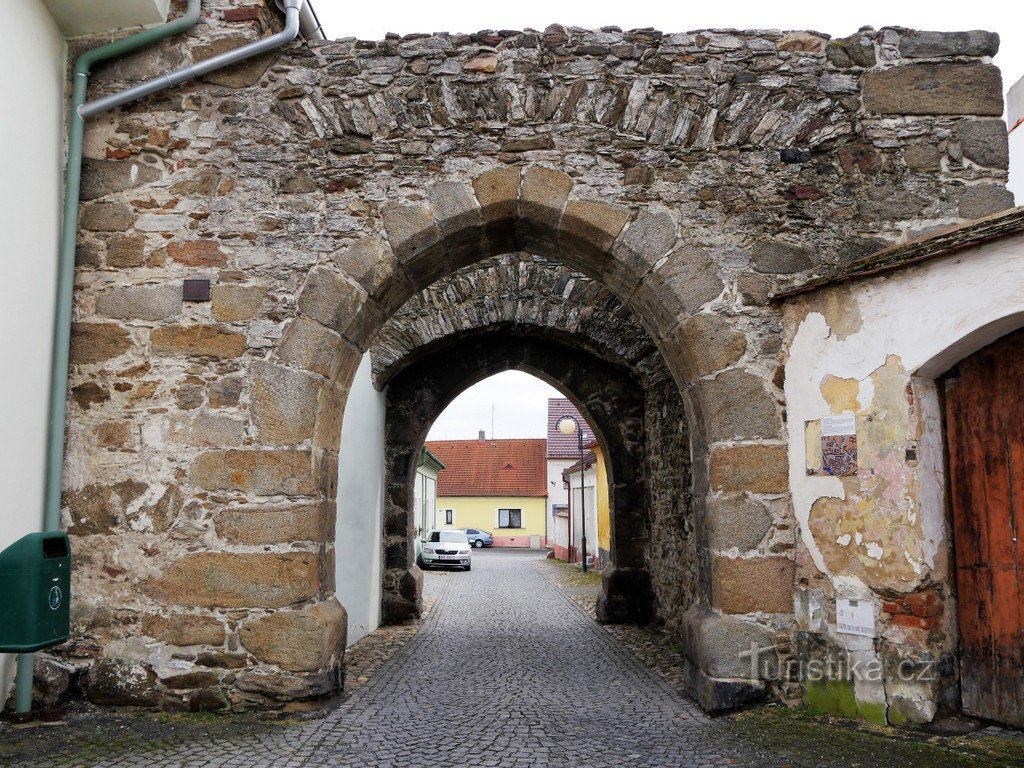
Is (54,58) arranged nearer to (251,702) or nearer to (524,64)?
(524,64)

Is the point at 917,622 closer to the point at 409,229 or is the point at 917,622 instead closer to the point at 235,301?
the point at 409,229

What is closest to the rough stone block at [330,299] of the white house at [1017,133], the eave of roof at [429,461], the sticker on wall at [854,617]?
the sticker on wall at [854,617]

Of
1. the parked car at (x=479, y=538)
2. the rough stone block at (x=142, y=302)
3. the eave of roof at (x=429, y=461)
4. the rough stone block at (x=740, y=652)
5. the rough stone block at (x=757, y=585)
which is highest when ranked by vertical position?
the rough stone block at (x=142, y=302)

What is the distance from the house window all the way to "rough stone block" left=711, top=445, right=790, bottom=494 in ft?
115

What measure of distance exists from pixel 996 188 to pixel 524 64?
2.79 metres

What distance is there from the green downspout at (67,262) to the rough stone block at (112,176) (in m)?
0.07

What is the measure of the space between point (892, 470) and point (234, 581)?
3.43 meters

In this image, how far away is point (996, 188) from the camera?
4.62 metres

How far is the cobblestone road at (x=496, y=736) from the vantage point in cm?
354

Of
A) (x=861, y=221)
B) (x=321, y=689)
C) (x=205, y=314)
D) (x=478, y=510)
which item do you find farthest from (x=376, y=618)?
(x=478, y=510)

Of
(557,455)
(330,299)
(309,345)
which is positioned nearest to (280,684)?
(309,345)

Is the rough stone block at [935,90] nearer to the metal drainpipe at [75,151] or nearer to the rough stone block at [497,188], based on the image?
the rough stone block at [497,188]

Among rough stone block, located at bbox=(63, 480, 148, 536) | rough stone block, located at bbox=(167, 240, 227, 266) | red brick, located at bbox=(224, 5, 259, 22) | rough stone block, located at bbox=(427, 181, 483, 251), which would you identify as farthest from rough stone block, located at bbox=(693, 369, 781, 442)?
red brick, located at bbox=(224, 5, 259, 22)

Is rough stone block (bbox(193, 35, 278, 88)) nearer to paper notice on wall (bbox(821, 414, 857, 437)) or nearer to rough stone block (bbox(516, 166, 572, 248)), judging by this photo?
rough stone block (bbox(516, 166, 572, 248))
